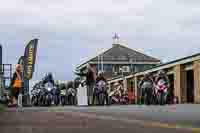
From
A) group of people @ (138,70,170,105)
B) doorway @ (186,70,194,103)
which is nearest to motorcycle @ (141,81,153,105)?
group of people @ (138,70,170,105)

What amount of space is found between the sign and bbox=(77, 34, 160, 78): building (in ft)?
208

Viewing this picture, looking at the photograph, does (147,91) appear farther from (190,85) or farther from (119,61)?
(119,61)

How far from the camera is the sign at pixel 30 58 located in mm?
37812

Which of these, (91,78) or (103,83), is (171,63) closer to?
(91,78)

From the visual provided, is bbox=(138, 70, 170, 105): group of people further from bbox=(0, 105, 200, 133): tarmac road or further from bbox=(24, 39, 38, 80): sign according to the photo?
bbox=(24, 39, 38, 80): sign

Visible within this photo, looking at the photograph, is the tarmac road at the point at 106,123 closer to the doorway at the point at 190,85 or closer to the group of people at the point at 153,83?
the group of people at the point at 153,83

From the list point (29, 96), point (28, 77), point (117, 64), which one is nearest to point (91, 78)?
point (29, 96)

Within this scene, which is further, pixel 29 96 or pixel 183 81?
pixel 183 81

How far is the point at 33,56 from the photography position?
3834 centimetres

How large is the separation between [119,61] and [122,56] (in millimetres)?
1253

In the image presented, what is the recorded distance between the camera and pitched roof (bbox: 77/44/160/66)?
4252 inches

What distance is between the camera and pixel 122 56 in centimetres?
11006

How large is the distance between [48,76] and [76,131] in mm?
20661

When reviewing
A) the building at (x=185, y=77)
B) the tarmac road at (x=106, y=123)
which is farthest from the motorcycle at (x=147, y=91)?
the building at (x=185, y=77)
